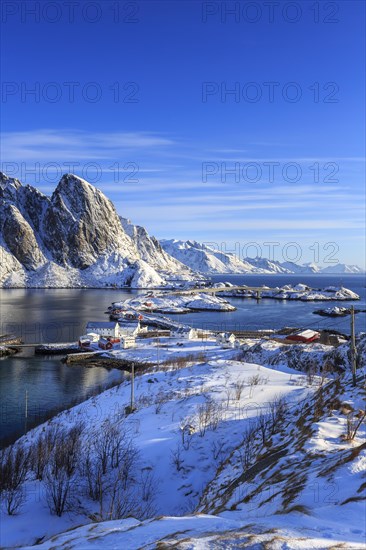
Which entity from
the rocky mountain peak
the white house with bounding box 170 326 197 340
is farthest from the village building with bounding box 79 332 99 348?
the rocky mountain peak

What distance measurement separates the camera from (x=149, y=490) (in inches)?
390

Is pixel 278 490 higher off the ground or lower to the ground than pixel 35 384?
higher

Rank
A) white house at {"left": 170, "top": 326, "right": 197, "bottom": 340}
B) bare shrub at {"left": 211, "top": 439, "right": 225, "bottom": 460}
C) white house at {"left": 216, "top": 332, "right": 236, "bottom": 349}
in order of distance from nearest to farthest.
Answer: bare shrub at {"left": 211, "top": 439, "right": 225, "bottom": 460}, white house at {"left": 216, "top": 332, "right": 236, "bottom": 349}, white house at {"left": 170, "top": 326, "right": 197, "bottom": 340}

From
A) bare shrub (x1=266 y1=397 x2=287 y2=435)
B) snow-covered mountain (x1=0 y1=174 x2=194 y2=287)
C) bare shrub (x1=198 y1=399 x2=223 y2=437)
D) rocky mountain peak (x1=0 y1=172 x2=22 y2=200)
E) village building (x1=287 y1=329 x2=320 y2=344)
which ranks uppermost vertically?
rocky mountain peak (x1=0 y1=172 x2=22 y2=200)

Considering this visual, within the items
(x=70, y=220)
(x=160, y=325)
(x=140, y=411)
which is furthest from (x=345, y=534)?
(x=70, y=220)

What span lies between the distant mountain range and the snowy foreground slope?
131845 millimetres

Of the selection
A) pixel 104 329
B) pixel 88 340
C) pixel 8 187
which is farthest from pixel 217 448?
pixel 8 187

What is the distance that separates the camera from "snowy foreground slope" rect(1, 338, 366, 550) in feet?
15.3

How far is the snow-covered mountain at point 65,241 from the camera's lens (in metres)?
151

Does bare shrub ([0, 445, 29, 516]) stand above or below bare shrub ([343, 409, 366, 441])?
below

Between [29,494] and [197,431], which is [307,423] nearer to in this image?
[197,431]

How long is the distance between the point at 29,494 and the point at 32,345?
123 feet

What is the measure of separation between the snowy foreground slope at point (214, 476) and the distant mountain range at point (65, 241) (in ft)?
433

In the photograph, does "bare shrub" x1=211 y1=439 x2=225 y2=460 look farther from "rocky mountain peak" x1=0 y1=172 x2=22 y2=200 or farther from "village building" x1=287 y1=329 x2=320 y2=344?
"rocky mountain peak" x1=0 y1=172 x2=22 y2=200
